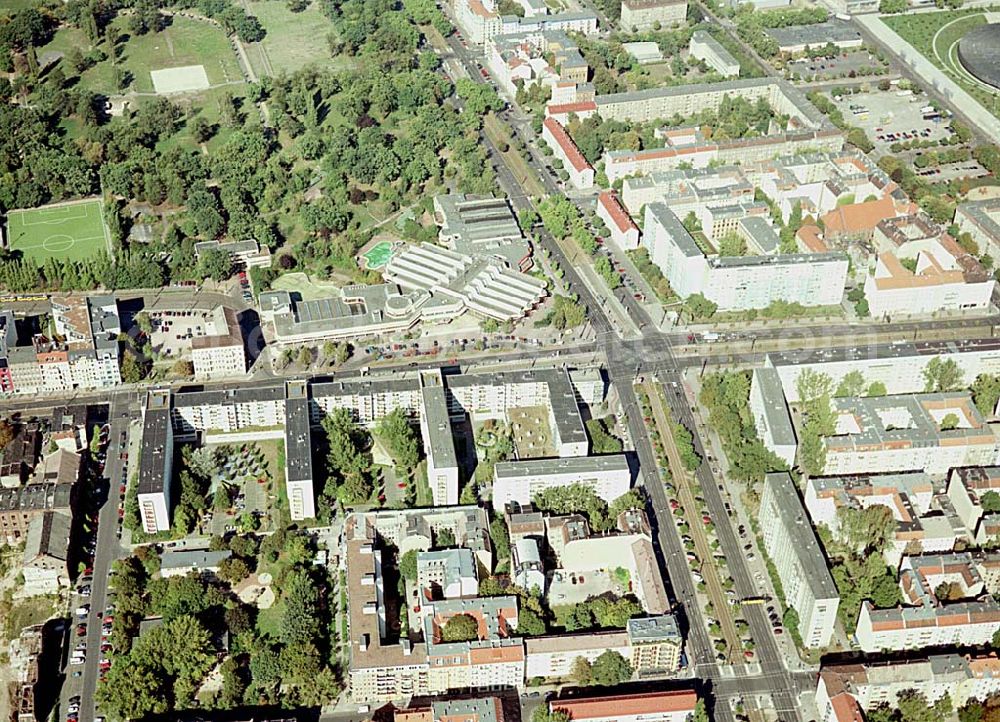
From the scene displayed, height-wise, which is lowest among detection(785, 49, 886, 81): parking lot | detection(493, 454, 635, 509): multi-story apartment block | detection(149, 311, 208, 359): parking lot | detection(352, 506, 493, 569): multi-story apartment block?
detection(352, 506, 493, 569): multi-story apartment block

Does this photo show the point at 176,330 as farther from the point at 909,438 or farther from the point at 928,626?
the point at 928,626

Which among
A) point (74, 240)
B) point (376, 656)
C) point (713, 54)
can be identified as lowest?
point (376, 656)

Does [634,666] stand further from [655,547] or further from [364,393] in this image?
[364,393]

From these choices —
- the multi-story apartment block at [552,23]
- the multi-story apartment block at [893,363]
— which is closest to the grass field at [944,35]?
the multi-story apartment block at [552,23]

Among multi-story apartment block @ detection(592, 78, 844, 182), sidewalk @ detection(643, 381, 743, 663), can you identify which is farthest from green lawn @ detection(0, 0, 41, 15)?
sidewalk @ detection(643, 381, 743, 663)

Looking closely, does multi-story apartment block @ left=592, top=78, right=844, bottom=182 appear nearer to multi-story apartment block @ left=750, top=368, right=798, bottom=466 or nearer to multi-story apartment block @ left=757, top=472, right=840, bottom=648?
multi-story apartment block @ left=750, top=368, right=798, bottom=466

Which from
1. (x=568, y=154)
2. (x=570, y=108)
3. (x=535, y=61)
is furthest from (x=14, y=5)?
(x=568, y=154)

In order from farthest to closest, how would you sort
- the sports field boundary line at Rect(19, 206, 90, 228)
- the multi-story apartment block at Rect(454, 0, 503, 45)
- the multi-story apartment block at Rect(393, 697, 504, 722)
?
the multi-story apartment block at Rect(454, 0, 503, 45) → the sports field boundary line at Rect(19, 206, 90, 228) → the multi-story apartment block at Rect(393, 697, 504, 722)
